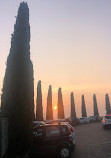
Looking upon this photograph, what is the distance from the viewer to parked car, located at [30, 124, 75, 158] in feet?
30.2

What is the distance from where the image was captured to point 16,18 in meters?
13.8

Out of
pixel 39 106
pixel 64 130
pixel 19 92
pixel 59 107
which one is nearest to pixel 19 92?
pixel 19 92

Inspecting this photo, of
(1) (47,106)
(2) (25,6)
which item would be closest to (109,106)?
(1) (47,106)

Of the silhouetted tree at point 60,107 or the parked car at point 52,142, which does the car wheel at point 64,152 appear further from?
the silhouetted tree at point 60,107

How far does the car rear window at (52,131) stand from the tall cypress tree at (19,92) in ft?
3.26

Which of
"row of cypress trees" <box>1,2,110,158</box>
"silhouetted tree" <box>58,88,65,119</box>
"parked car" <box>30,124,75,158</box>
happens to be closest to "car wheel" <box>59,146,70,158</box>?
"parked car" <box>30,124,75,158</box>

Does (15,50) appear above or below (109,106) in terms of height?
above

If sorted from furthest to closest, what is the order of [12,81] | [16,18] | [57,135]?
[16,18]
[12,81]
[57,135]

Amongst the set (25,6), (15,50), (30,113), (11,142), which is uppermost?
(25,6)

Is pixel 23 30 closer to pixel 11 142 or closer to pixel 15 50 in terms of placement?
pixel 15 50

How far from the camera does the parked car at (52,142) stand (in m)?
9.22

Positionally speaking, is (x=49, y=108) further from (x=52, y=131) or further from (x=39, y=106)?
(x=52, y=131)

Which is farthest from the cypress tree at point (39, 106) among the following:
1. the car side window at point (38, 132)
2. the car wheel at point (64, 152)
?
the car wheel at point (64, 152)

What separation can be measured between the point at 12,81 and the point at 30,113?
2172 mm
